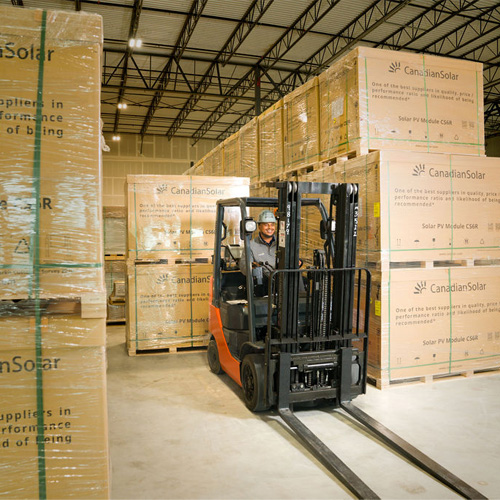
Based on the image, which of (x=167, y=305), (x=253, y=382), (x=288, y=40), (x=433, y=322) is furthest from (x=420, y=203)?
(x=288, y=40)

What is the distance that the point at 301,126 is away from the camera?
5.71 metres

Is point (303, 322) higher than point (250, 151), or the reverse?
point (250, 151)

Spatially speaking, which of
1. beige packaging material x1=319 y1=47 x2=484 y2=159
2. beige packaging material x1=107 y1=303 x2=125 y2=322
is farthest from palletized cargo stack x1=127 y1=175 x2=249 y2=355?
beige packaging material x1=107 y1=303 x2=125 y2=322

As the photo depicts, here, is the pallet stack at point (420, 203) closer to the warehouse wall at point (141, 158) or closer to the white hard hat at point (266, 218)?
the white hard hat at point (266, 218)

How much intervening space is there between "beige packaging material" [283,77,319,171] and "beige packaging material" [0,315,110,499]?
3943mm

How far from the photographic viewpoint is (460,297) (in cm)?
478

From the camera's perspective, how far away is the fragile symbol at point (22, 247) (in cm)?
203

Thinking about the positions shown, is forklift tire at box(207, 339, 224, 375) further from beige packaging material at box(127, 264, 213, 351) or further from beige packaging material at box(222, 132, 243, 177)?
beige packaging material at box(222, 132, 243, 177)

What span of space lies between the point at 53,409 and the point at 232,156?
658cm

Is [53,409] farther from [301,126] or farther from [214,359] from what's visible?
[301,126]

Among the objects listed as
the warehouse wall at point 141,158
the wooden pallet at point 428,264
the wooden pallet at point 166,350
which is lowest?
the wooden pallet at point 166,350

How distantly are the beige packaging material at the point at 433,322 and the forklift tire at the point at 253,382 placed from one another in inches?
52.6

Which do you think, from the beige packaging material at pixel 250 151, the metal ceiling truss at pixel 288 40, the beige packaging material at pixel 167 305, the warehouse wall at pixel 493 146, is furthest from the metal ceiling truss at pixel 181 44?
the warehouse wall at pixel 493 146

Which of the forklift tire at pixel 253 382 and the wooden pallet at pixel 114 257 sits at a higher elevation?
the wooden pallet at pixel 114 257
